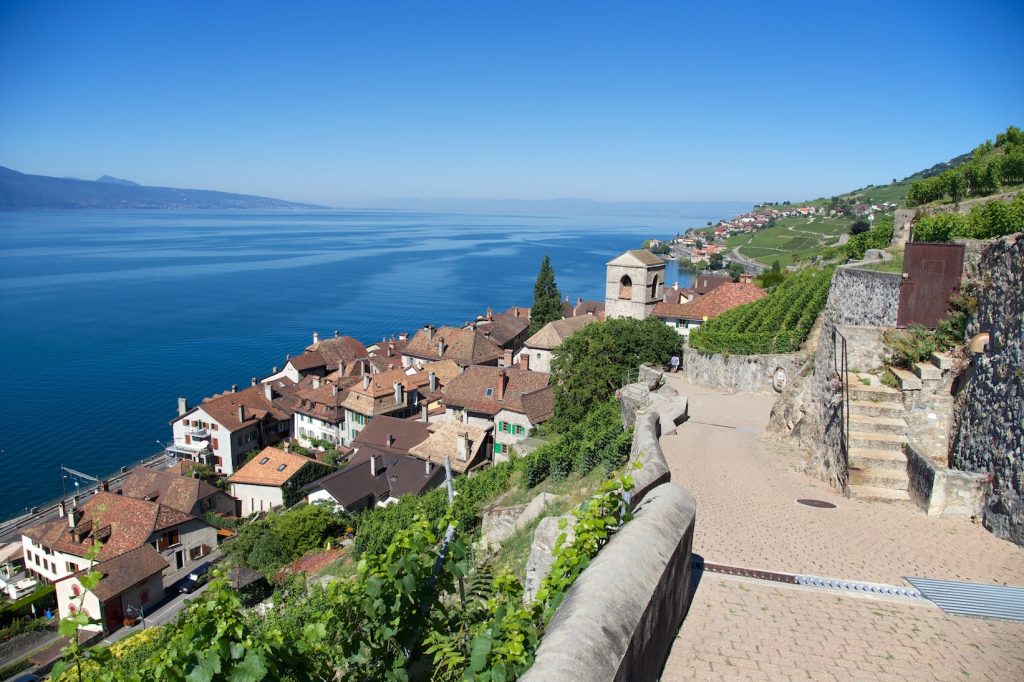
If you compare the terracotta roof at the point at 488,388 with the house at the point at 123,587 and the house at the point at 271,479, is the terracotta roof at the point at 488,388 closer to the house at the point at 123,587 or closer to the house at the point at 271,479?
the house at the point at 271,479

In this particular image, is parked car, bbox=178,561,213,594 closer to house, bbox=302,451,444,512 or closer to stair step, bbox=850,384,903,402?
house, bbox=302,451,444,512

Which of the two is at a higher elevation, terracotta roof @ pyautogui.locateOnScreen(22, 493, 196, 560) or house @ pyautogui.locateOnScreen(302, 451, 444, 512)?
house @ pyautogui.locateOnScreen(302, 451, 444, 512)

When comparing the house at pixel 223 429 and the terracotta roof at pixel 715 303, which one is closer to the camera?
the terracotta roof at pixel 715 303

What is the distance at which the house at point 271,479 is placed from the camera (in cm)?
3725

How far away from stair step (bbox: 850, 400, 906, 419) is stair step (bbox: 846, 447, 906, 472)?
1.03 metres

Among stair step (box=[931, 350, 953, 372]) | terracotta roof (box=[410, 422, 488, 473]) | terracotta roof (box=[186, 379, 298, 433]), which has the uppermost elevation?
stair step (box=[931, 350, 953, 372])

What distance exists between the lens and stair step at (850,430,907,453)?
1180 cm

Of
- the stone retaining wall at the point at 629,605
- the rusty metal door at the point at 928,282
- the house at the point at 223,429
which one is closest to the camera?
the stone retaining wall at the point at 629,605

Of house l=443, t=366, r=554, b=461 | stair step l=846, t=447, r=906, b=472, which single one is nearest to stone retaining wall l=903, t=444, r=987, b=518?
stair step l=846, t=447, r=906, b=472

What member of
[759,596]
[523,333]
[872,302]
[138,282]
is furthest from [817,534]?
[138,282]

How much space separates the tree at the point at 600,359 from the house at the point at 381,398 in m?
18.6

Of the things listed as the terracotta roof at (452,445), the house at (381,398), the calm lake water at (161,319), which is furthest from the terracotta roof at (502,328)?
the terracotta roof at (452,445)

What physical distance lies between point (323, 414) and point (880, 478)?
41.9 metres

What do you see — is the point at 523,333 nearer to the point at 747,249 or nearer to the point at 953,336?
the point at 953,336
